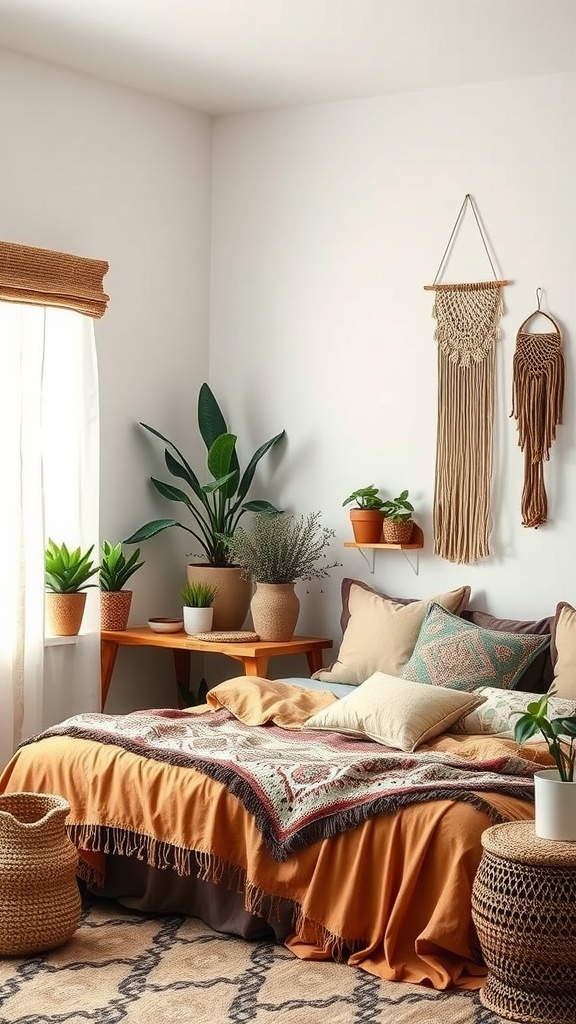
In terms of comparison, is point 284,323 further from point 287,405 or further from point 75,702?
point 75,702

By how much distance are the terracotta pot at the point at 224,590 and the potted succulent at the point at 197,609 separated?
0.06 m

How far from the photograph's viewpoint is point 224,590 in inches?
216

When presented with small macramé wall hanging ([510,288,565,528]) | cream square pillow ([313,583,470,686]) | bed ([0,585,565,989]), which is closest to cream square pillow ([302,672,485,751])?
bed ([0,585,565,989])

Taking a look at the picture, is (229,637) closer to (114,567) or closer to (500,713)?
(114,567)

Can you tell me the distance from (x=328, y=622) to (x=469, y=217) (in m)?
1.83

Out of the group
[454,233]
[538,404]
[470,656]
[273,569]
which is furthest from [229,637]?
[454,233]

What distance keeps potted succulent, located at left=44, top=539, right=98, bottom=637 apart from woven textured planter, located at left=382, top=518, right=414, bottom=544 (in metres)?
1.21

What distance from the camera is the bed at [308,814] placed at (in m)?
3.29

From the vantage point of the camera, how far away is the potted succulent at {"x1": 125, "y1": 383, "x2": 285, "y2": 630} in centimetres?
545

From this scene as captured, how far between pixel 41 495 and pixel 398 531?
1.44 meters

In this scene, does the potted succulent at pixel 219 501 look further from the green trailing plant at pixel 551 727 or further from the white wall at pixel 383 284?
the green trailing plant at pixel 551 727

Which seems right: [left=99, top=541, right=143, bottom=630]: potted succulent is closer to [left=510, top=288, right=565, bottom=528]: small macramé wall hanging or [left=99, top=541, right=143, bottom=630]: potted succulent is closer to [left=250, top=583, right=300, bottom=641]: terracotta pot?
[left=250, top=583, right=300, bottom=641]: terracotta pot

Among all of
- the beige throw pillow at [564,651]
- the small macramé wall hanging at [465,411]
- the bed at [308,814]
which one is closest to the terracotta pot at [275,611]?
the small macramé wall hanging at [465,411]

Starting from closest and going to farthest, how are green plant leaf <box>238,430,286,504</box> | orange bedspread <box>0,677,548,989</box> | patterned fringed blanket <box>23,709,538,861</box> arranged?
orange bedspread <box>0,677,548,989</box>
patterned fringed blanket <box>23,709,538,861</box>
green plant leaf <box>238,430,286,504</box>
